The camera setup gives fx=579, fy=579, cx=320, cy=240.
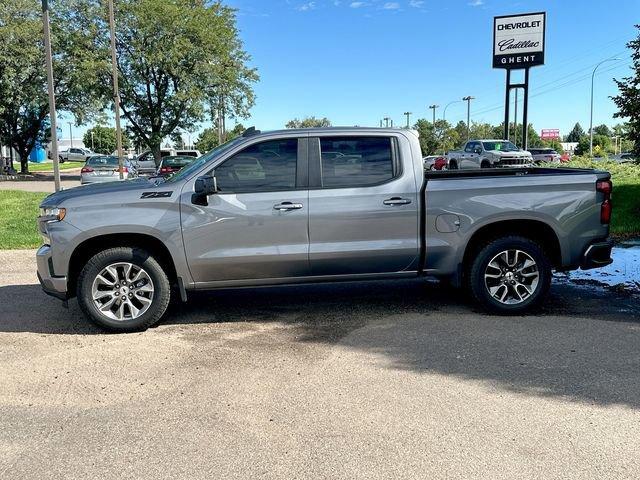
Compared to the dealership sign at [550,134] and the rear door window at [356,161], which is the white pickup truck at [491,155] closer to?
the rear door window at [356,161]

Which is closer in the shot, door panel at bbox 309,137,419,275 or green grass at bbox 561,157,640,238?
door panel at bbox 309,137,419,275

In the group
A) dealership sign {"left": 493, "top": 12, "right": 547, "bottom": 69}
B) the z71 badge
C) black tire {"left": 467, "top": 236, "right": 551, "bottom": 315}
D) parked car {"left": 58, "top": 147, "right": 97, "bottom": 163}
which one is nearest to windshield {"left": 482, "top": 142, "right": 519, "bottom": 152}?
dealership sign {"left": 493, "top": 12, "right": 547, "bottom": 69}

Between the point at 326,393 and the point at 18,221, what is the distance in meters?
11.3

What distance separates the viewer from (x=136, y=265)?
214 inches

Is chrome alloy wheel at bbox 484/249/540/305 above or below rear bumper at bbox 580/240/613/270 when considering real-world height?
below

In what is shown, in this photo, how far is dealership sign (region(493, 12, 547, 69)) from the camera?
35906mm

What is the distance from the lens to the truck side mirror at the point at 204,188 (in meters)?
5.30

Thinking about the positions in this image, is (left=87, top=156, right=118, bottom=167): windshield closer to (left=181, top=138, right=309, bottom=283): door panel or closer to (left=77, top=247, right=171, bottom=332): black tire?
(left=77, top=247, right=171, bottom=332): black tire

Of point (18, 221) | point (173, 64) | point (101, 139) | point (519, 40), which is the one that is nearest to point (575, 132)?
point (101, 139)

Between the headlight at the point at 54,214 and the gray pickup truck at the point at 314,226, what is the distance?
0.01 m

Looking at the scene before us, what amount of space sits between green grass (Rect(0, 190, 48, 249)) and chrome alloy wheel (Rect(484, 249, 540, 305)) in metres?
8.42

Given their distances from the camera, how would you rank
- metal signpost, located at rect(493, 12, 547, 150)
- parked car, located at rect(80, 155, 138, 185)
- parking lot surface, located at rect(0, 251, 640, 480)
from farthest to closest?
1. metal signpost, located at rect(493, 12, 547, 150)
2. parked car, located at rect(80, 155, 138, 185)
3. parking lot surface, located at rect(0, 251, 640, 480)

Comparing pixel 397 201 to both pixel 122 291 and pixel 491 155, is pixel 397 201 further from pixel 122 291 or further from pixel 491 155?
pixel 491 155

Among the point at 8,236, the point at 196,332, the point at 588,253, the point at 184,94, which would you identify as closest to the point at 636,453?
the point at 588,253
